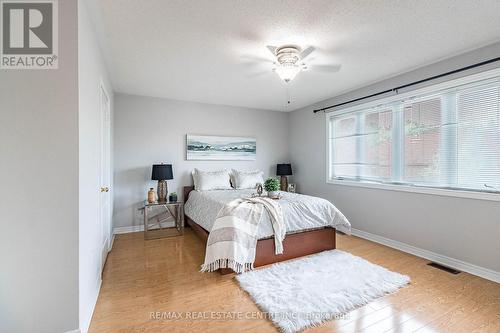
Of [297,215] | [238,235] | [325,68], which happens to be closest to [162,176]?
[238,235]

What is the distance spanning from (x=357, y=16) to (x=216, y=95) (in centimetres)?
275

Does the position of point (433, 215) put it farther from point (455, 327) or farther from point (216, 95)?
point (216, 95)

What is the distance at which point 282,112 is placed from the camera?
18.4ft

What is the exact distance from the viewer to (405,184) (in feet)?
10.8

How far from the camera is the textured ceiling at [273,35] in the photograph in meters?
1.86

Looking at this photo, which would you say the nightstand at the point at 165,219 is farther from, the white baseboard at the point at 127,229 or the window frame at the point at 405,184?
the window frame at the point at 405,184

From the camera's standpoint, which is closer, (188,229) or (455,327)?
(455,327)

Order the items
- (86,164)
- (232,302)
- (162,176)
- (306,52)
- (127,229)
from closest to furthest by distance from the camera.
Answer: (86,164), (232,302), (306,52), (162,176), (127,229)

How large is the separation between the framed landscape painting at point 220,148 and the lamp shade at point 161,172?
595 millimetres

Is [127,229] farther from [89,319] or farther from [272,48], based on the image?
[272,48]

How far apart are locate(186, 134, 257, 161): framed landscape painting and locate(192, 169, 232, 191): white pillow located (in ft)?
1.29

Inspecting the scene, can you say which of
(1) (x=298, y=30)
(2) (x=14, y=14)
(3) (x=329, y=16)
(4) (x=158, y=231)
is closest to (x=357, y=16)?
(3) (x=329, y=16)

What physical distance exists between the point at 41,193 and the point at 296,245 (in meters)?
2.57

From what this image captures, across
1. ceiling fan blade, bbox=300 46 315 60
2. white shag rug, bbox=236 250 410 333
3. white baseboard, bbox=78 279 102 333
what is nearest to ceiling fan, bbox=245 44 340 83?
ceiling fan blade, bbox=300 46 315 60
